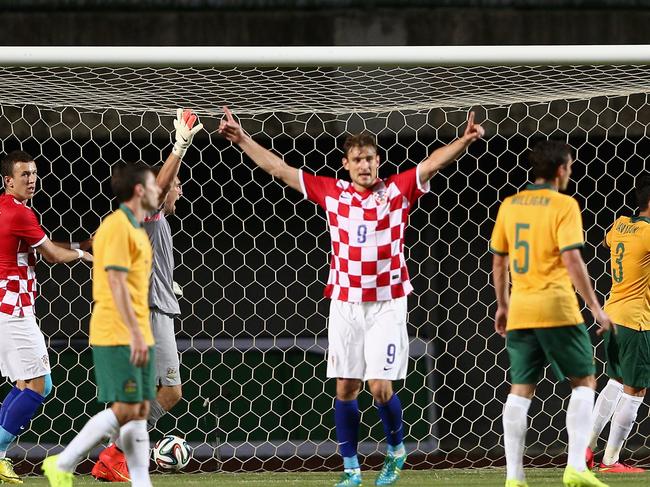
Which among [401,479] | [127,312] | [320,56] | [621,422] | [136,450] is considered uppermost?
[320,56]

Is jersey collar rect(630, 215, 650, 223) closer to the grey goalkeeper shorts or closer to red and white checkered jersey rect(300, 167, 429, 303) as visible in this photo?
red and white checkered jersey rect(300, 167, 429, 303)

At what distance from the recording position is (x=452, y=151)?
5.82 metres

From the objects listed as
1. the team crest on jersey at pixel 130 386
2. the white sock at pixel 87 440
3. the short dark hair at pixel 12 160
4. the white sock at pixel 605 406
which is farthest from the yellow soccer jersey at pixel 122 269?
the white sock at pixel 605 406

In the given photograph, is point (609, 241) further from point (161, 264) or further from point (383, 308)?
point (161, 264)

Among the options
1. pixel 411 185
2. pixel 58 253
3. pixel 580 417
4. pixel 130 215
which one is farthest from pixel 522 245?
pixel 58 253

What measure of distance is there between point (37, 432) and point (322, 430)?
79.7 inches

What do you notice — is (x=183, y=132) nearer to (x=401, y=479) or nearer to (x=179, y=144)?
(x=179, y=144)

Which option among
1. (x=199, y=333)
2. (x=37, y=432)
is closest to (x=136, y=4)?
(x=199, y=333)

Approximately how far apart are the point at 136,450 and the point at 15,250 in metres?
1.98

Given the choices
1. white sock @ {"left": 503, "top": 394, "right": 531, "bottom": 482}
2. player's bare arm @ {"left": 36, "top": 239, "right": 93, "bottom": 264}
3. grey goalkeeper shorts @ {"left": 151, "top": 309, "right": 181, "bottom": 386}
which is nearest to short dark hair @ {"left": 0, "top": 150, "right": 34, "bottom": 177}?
player's bare arm @ {"left": 36, "top": 239, "right": 93, "bottom": 264}

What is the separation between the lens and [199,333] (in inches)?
349

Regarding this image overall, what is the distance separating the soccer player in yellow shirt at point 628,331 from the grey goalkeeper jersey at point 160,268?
2429 mm

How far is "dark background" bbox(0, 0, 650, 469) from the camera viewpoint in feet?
26.7

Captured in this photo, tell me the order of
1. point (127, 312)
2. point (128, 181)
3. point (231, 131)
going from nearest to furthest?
point (127, 312) < point (128, 181) < point (231, 131)
